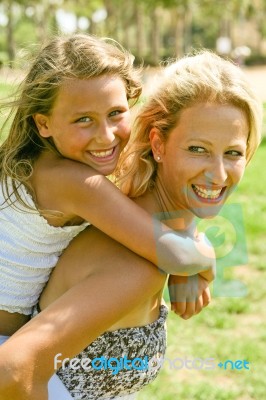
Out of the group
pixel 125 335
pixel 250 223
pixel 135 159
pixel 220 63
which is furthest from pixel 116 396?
pixel 250 223

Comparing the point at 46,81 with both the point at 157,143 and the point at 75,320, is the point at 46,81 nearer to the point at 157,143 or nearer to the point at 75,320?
the point at 157,143

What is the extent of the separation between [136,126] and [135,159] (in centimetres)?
13

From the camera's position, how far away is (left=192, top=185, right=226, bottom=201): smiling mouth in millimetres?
2318

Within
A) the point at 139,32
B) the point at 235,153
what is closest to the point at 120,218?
the point at 235,153

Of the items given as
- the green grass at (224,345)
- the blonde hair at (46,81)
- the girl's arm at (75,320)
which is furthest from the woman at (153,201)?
the green grass at (224,345)

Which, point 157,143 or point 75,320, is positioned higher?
point 157,143

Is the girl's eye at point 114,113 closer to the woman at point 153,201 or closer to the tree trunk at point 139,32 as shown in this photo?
the woman at point 153,201

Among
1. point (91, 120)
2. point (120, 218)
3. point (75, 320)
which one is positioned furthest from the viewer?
point (91, 120)

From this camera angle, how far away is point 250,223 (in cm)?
745

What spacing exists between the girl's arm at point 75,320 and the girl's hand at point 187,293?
13.0 inches

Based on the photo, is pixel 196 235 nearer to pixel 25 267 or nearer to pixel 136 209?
pixel 136 209

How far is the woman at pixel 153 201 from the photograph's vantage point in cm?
204

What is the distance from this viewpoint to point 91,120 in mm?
2395

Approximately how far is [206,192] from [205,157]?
0.12m
